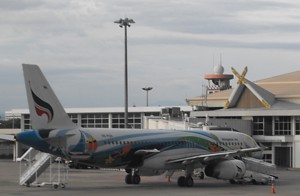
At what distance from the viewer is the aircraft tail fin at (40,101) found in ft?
130

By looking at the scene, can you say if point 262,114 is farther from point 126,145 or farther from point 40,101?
point 40,101

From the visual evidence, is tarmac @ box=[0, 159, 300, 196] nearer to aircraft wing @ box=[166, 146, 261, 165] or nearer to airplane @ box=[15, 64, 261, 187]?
airplane @ box=[15, 64, 261, 187]

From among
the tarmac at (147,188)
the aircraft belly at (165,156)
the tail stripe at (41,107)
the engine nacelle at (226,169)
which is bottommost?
the tarmac at (147,188)

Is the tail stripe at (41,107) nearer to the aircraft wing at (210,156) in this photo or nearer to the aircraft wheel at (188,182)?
the aircraft wing at (210,156)

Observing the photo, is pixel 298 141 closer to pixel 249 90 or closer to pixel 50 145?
pixel 249 90

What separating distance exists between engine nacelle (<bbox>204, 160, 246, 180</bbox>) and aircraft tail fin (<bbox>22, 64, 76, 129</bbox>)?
35.8ft

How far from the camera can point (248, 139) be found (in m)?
54.2

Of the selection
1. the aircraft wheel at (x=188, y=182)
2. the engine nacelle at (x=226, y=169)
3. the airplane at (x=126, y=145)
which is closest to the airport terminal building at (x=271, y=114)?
the airplane at (x=126, y=145)

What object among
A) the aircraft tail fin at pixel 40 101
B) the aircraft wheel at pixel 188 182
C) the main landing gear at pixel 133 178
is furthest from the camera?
the main landing gear at pixel 133 178

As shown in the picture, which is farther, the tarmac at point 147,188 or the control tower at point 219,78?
the control tower at point 219,78

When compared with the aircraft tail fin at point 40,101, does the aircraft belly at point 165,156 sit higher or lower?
lower

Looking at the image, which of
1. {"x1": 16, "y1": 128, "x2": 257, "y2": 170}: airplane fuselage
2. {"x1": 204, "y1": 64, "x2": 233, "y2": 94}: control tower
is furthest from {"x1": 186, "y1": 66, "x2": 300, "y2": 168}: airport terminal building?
{"x1": 204, "y1": 64, "x2": 233, "y2": 94}: control tower

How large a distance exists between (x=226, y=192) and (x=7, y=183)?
1555 centimetres

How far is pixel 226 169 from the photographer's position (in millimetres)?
45188
